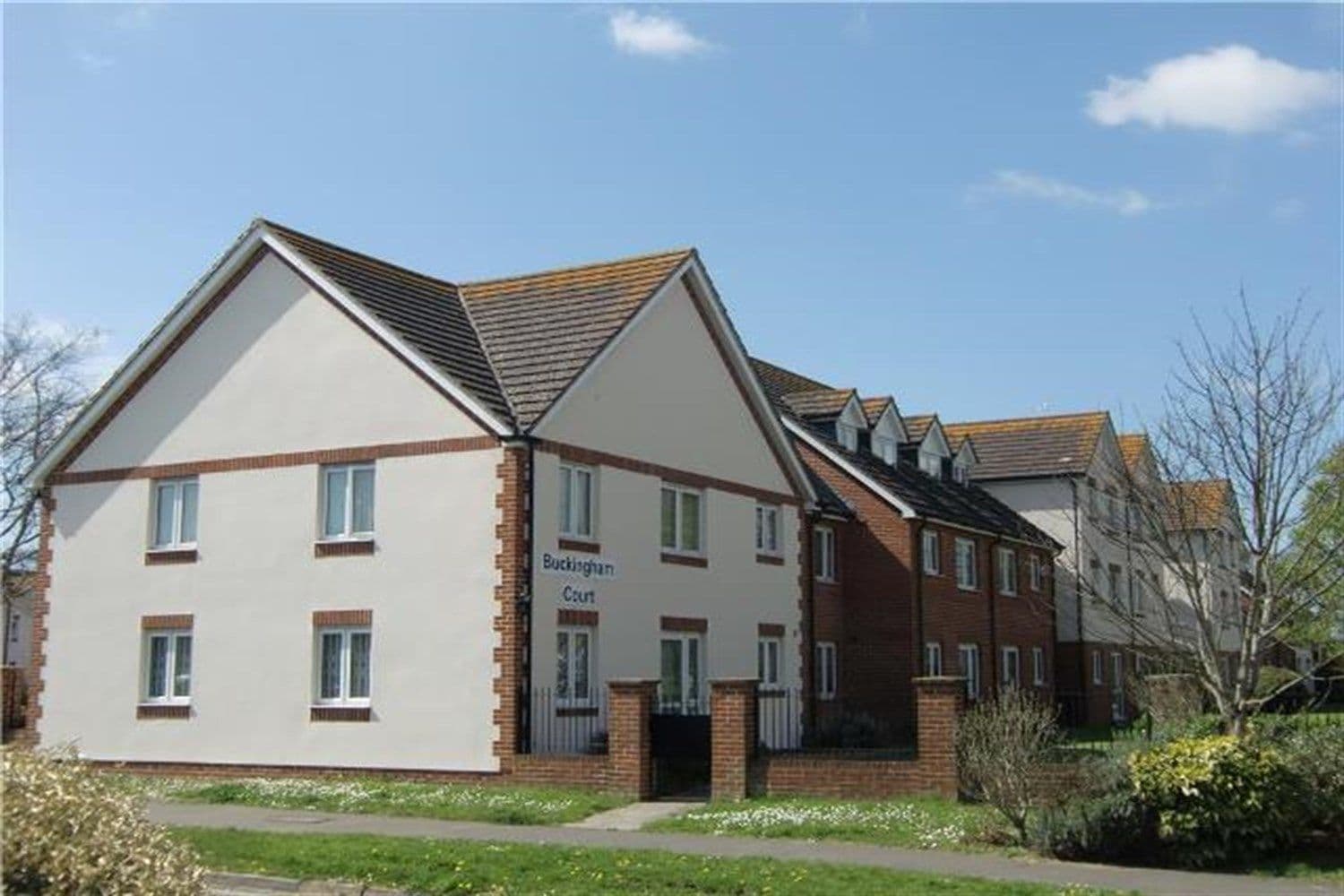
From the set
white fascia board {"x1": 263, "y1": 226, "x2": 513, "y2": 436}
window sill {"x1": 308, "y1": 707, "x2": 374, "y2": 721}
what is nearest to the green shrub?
white fascia board {"x1": 263, "y1": 226, "x2": 513, "y2": 436}

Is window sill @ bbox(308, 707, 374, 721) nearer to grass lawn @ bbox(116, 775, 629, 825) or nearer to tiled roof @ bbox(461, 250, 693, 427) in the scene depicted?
grass lawn @ bbox(116, 775, 629, 825)

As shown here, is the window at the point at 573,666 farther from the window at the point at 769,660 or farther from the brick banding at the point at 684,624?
the window at the point at 769,660

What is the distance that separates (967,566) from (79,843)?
30.2m

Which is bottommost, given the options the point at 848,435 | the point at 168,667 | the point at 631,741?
the point at 631,741

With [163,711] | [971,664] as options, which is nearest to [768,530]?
[971,664]

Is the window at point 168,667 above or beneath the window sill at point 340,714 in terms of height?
above

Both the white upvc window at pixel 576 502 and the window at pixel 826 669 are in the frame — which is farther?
the window at pixel 826 669

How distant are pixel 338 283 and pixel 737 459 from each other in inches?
335

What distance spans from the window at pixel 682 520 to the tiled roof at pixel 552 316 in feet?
10.8

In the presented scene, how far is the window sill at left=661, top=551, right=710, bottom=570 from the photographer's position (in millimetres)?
25891

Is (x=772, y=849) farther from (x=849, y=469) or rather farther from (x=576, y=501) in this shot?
(x=849, y=469)

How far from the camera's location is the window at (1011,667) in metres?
38.5

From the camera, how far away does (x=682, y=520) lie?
88.0 ft

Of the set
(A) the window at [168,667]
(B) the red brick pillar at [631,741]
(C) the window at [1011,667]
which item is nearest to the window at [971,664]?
(C) the window at [1011,667]
